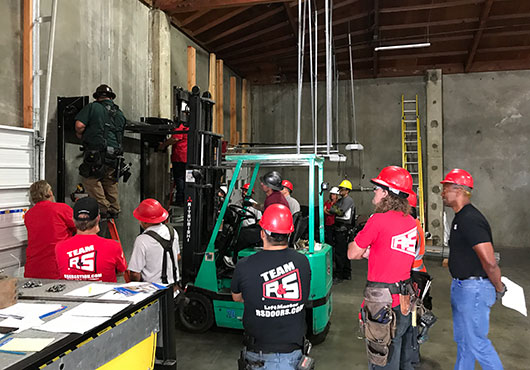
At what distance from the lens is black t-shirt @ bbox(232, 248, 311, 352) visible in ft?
7.76

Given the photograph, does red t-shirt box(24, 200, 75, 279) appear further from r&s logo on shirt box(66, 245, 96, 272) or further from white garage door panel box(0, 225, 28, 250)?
r&s logo on shirt box(66, 245, 96, 272)

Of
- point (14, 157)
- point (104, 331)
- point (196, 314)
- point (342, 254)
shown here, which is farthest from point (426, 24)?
point (104, 331)

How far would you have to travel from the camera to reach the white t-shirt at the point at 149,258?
137 inches

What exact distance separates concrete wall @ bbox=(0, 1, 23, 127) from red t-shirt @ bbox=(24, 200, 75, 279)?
4.49 feet

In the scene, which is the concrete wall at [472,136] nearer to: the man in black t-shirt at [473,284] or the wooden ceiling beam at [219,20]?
the wooden ceiling beam at [219,20]

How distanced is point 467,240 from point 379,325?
1065 mm

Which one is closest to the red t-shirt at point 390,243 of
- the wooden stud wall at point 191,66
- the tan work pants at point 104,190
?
the tan work pants at point 104,190

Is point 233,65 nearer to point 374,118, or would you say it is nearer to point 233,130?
point 233,130

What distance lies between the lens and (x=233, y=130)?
38.2ft

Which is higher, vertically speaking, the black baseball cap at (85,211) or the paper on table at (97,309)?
the black baseball cap at (85,211)

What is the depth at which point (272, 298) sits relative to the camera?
236 cm

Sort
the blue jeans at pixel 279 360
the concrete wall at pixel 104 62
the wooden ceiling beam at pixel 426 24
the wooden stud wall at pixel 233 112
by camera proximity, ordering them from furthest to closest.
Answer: the wooden stud wall at pixel 233 112
the wooden ceiling beam at pixel 426 24
the concrete wall at pixel 104 62
the blue jeans at pixel 279 360

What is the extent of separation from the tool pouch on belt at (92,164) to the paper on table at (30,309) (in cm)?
306

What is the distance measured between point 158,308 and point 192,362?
213 cm
